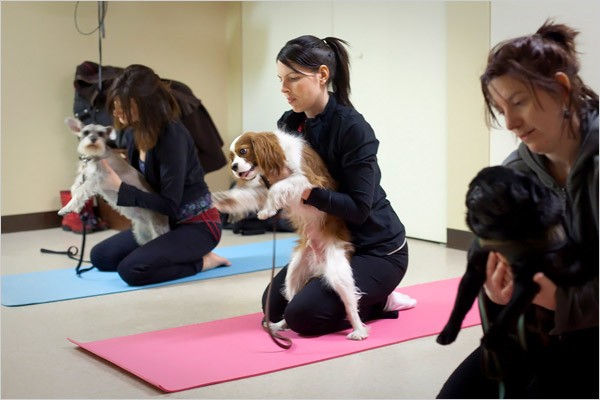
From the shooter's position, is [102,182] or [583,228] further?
[102,182]

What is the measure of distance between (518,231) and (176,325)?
2.16 metres

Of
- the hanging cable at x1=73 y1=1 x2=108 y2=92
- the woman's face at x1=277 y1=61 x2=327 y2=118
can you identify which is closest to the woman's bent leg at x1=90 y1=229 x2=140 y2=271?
the woman's face at x1=277 y1=61 x2=327 y2=118

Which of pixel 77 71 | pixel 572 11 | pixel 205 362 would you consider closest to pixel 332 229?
pixel 205 362

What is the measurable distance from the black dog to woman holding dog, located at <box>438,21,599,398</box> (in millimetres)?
29

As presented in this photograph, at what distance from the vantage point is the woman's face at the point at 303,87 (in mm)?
3045

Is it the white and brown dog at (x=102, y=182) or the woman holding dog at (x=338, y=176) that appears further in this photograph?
the white and brown dog at (x=102, y=182)

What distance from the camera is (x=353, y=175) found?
306 cm

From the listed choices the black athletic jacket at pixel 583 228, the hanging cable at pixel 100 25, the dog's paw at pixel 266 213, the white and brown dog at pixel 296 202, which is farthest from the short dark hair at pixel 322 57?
the hanging cable at pixel 100 25

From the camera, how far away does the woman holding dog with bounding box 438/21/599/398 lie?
169 centimetres

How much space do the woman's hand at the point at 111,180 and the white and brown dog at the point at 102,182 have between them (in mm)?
13

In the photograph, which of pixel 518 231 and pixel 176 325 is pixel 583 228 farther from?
pixel 176 325

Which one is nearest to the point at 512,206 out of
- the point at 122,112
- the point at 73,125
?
the point at 122,112

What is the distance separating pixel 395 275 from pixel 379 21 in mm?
2878

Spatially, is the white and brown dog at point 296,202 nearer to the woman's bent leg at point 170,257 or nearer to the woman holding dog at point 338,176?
the woman holding dog at point 338,176
